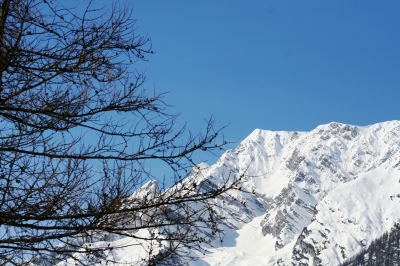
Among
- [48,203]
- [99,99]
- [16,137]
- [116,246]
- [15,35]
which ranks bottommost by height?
[116,246]

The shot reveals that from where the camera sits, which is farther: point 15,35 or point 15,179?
point 15,35

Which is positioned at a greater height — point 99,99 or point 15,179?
point 99,99

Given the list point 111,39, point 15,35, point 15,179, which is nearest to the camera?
point 15,179

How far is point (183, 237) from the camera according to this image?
5891mm

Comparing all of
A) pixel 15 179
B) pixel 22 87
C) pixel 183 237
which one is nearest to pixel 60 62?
pixel 22 87

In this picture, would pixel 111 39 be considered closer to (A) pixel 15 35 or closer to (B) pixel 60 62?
(B) pixel 60 62

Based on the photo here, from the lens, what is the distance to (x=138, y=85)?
20.1 feet

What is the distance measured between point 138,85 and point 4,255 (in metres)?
2.18

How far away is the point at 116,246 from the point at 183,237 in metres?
0.71

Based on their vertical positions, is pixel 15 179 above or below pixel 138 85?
below

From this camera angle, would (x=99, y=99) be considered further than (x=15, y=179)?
Yes

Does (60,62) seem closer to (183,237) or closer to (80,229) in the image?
(80,229)

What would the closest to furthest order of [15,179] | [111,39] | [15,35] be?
[15,179], [15,35], [111,39]

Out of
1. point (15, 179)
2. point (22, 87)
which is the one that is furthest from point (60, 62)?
point (15, 179)
